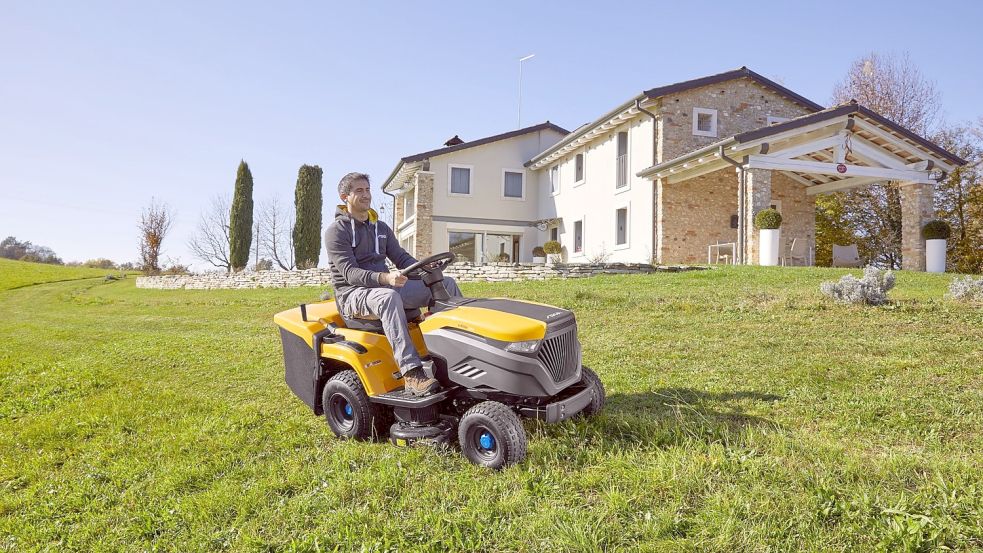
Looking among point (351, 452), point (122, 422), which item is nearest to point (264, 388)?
point (122, 422)

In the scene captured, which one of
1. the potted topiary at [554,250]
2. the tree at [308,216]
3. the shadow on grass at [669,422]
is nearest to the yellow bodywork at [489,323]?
the shadow on grass at [669,422]

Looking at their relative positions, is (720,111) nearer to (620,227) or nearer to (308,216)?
(620,227)

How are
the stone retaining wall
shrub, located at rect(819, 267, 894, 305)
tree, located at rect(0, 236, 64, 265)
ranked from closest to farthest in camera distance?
shrub, located at rect(819, 267, 894, 305)
the stone retaining wall
tree, located at rect(0, 236, 64, 265)

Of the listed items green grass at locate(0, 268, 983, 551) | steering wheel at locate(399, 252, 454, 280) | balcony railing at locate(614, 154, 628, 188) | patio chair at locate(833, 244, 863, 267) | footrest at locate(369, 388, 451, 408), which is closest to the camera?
green grass at locate(0, 268, 983, 551)

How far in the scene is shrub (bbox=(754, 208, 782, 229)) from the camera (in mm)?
13953

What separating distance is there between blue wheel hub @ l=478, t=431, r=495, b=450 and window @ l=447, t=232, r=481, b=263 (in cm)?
2036

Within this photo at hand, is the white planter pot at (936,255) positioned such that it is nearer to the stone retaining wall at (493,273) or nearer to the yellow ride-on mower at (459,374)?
the stone retaining wall at (493,273)

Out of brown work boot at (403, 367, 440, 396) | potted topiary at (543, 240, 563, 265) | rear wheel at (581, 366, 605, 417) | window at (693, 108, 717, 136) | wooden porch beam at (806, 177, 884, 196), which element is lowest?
rear wheel at (581, 366, 605, 417)

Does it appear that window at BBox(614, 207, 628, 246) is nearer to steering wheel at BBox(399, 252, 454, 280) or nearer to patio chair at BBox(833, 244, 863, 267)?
patio chair at BBox(833, 244, 863, 267)

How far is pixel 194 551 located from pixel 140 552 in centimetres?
26

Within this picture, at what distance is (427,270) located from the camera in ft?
12.6

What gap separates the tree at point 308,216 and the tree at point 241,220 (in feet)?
14.7

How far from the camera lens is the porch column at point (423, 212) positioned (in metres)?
22.5

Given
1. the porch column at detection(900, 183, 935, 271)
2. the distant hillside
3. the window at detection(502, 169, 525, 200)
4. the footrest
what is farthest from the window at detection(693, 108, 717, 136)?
the distant hillside
